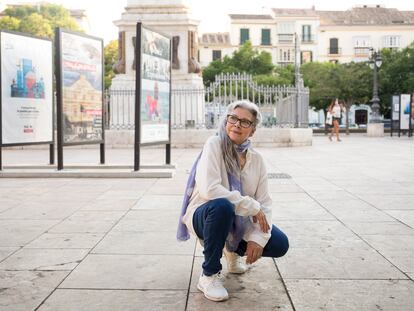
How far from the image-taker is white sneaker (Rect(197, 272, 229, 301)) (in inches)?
130

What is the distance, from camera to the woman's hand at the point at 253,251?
3.42 meters

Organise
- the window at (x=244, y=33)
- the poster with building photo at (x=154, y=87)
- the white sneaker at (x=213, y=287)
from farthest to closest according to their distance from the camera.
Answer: the window at (x=244, y=33) < the poster with building photo at (x=154, y=87) < the white sneaker at (x=213, y=287)

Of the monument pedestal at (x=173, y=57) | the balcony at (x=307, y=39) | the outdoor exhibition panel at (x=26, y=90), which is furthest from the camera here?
the balcony at (x=307, y=39)

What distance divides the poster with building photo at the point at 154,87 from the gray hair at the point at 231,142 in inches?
248

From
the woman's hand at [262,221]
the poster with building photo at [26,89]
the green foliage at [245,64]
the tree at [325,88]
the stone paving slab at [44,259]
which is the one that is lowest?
the stone paving slab at [44,259]

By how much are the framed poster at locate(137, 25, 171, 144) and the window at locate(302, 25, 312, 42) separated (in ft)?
211

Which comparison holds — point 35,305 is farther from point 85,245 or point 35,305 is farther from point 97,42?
point 97,42

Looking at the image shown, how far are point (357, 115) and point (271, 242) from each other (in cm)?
6588

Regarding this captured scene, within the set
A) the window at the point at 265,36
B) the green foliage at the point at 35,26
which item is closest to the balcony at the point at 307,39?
the window at the point at 265,36

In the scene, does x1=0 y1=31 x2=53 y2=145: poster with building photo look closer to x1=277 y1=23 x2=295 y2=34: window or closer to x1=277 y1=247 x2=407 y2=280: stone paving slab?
x1=277 y1=247 x2=407 y2=280: stone paving slab

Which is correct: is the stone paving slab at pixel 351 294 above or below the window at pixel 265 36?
below

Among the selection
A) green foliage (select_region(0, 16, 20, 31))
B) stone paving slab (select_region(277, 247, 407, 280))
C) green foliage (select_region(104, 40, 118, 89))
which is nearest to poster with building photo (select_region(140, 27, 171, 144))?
stone paving slab (select_region(277, 247, 407, 280))

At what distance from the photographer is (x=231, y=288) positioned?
357 cm

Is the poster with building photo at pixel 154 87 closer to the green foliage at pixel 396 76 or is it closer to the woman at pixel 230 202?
the woman at pixel 230 202
